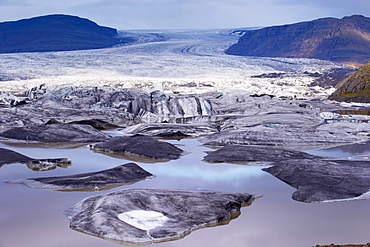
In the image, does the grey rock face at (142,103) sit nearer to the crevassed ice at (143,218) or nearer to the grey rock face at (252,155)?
the grey rock face at (252,155)

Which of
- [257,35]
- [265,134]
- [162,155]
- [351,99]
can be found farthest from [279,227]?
[257,35]

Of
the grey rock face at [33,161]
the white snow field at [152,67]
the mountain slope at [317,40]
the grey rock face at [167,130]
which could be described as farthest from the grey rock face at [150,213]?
the mountain slope at [317,40]

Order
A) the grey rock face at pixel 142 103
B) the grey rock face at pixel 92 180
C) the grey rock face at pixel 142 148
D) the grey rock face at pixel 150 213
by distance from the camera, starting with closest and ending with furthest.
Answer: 1. the grey rock face at pixel 150 213
2. the grey rock face at pixel 92 180
3. the grey rock face at pixel 142 148
4. the grey rock face at pixel 142 103

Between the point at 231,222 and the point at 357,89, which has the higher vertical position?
the point at 231,222

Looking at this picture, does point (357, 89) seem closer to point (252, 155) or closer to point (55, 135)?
point (252, 155)

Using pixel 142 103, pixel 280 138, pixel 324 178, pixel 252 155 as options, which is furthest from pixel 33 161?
pixel 142 103

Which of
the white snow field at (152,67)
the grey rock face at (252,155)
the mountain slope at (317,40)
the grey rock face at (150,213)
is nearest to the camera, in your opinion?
the grey rock face at (150,213)
